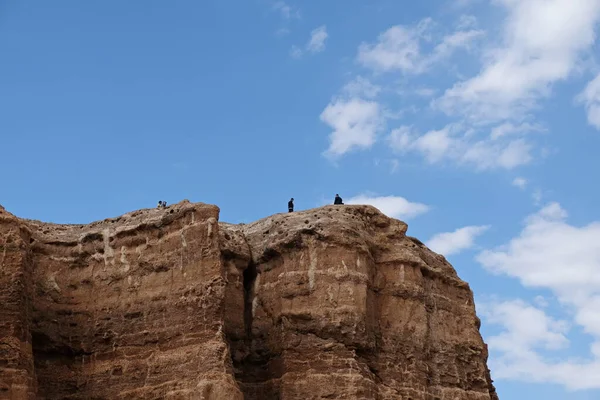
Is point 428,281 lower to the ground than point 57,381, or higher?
higher

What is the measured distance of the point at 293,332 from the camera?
59438 millimetres

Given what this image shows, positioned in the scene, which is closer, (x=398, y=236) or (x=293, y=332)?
(x=293, y=332)

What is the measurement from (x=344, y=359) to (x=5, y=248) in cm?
1392

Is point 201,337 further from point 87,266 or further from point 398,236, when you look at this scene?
point 398,236

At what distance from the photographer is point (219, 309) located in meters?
57.3

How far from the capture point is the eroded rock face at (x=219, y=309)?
5722 cm

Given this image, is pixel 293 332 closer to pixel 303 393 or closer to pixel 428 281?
pixel 303 393

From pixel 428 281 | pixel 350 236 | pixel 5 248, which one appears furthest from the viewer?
pixel 428 281

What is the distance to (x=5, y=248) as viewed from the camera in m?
56.4

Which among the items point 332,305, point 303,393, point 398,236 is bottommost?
point 303,393

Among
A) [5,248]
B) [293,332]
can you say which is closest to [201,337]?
[293,332]

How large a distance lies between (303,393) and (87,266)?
10.6 meters

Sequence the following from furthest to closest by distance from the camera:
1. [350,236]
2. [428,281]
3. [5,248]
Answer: [428,281] → [350,236] → [5,248]

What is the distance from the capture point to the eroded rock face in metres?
57.2
